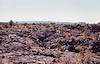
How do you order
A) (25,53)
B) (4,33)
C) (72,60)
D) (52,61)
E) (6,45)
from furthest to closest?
1. (4,33)
2. (6,45)
3. (25,53)
4. (52,61)
5. (72,60)

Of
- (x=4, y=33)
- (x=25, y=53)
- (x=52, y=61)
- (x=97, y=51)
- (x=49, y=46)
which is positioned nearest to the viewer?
(x=52, y=61)

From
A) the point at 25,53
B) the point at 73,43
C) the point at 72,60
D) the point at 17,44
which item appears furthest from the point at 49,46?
Result: the point at 72,60

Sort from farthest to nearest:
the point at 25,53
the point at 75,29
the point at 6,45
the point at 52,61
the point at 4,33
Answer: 1. the point at 75,29
2. the point at 4,33
3. the point at 6,45
4. the point at 25,53
5. the point at 52,61

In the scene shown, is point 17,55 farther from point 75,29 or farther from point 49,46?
point 75,29

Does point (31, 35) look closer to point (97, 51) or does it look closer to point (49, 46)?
point (49, 46)

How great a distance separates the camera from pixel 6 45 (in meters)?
42.5

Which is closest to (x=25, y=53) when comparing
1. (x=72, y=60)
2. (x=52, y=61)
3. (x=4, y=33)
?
(x=52, y=61)

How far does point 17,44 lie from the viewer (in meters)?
43.1

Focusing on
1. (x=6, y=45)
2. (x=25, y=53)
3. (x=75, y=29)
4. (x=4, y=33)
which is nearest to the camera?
(x=25, y=53)

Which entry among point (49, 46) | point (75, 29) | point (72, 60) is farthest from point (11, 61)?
point (75, 29)

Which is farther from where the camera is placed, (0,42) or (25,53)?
(0,42)

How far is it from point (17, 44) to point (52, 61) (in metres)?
11.7

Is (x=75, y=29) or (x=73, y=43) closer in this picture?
(x=73, y=43)

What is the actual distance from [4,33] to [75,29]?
75.7ft
